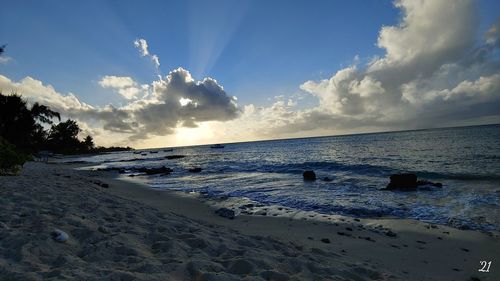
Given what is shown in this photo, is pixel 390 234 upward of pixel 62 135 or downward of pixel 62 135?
downward

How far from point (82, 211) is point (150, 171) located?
85.3 feet

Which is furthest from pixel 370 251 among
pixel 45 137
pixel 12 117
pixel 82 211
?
pixel 45 137

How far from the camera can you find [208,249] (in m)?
5.30

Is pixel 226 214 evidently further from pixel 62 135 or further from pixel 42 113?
pixel 62 135

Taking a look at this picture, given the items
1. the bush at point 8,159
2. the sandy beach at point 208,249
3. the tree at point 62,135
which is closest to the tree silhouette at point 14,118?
the bush at point 8,159

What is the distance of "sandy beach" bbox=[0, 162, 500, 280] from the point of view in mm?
3973

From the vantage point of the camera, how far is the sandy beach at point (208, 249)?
3.97 metres

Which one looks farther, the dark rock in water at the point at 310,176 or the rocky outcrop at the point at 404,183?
the dark rock in water at the point at 310,176

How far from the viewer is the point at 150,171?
105ft

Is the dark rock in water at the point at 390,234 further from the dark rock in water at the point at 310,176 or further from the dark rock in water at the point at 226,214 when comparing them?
the dark rock in water at the point at 310,176

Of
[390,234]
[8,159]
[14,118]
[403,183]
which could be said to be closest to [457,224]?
[390,234]

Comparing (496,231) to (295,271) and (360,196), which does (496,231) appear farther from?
(295,271)

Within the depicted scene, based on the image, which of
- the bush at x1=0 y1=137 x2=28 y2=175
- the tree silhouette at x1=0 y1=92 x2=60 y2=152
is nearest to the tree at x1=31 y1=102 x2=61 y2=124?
the tree silhouette at x1=0 y1=92 x2=60 y2=152

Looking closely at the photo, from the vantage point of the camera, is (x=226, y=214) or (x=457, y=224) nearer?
(x=457, y=224)
